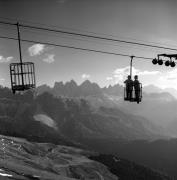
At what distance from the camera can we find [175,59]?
33.2 meters

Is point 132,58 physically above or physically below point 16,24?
Answer: below

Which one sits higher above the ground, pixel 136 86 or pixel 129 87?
pixel 136 86

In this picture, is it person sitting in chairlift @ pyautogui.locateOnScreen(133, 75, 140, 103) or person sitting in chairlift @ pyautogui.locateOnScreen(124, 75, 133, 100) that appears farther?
person sitting in chairlift @ pyautogui.locateOnScreen(124, 75, 133, 100)

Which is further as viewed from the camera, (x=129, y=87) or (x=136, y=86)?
(x=129, y=87)

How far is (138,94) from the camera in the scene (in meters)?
37.3

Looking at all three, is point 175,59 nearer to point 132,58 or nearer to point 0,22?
point 132,58

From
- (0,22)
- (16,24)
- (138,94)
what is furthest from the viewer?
(138,94)

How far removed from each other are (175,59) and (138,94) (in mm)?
6105

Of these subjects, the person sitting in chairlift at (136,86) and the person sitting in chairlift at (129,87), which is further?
the person sitting in chairlift at (129,87)

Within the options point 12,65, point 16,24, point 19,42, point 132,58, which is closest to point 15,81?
point 12,65

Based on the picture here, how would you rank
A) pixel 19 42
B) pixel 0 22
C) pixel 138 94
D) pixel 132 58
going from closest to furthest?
pixel 0 22, pixel 19 42, pixel 132 58, pixel 138 94

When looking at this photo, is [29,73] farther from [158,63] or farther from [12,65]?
[158,63]

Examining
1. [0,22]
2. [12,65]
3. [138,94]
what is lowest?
[138,94]

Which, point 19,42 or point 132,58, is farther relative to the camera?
point 132,58
